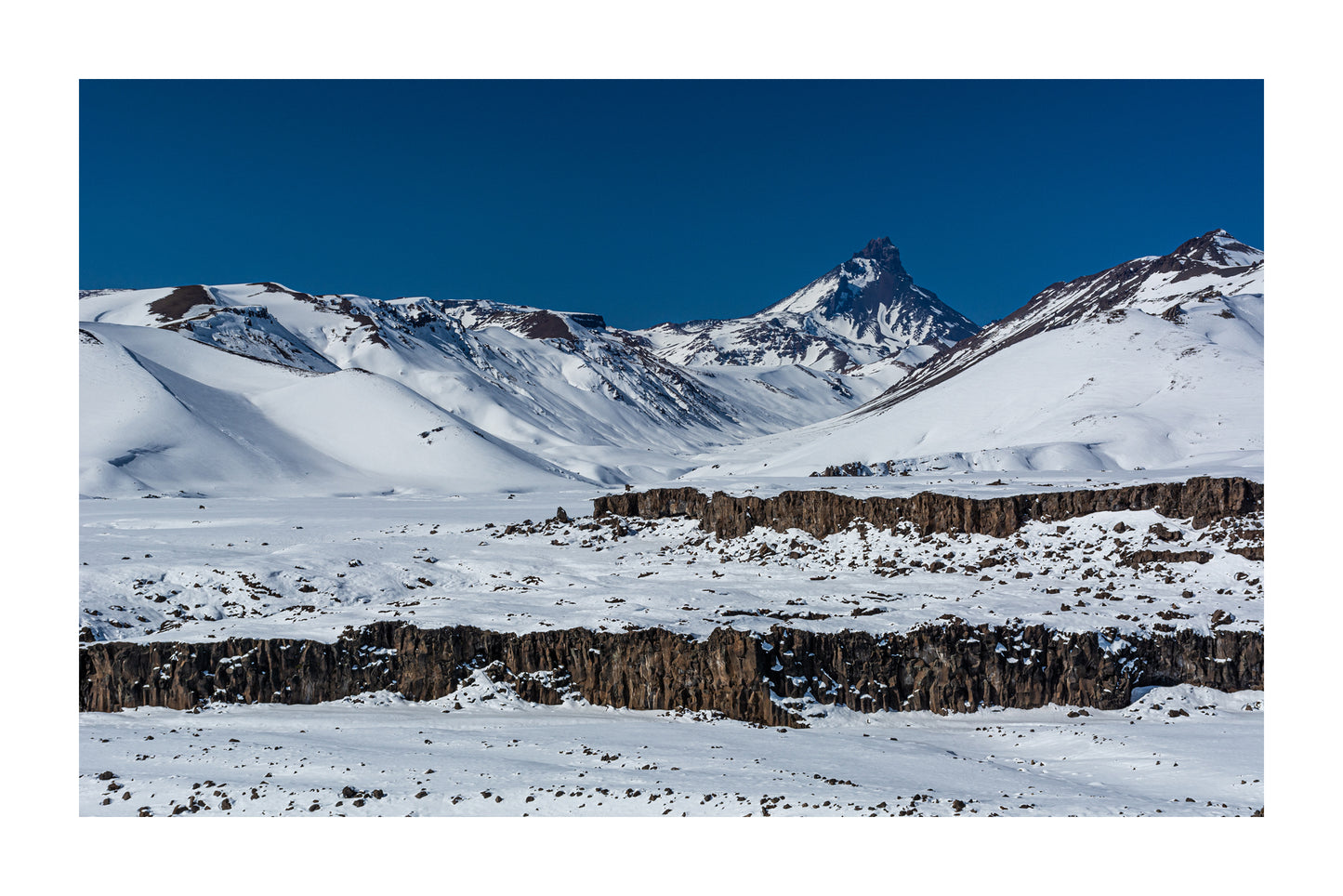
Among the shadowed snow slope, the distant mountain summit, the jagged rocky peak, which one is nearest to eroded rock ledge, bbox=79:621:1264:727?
the shadowed snow slope

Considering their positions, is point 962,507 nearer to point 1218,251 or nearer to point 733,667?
point 733,667

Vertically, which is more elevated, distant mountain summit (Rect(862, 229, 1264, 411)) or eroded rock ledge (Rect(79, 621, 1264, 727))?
distant mountain summit (Rect(862, 229, 1264, 411))

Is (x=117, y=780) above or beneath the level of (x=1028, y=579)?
beneath

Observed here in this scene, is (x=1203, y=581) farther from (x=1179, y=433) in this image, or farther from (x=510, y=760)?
(x=1179, y=433)

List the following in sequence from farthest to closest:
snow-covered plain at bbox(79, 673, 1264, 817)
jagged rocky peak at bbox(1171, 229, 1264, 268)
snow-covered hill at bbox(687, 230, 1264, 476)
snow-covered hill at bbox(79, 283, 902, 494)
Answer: jagged rocky peak at bbox(1171, 229, 1264, 268) → snow-covered hill at bbox(79, 283, 902, 494) → snow-covered hill at bbox(687, 230, 1264, 476) → snow-covered plain at bbox(79, 673, 1264, 817)

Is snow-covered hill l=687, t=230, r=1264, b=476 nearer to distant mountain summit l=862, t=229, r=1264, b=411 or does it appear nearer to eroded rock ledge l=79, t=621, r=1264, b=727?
eroded rock ledge l=79, t=621, r=1264, b=727

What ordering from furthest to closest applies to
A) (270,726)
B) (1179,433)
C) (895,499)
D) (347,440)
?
1. (347,440)
2. (1179,433)
3. (895,499)
4. (270,726)

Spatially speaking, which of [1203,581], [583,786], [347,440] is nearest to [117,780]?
[583,786]
